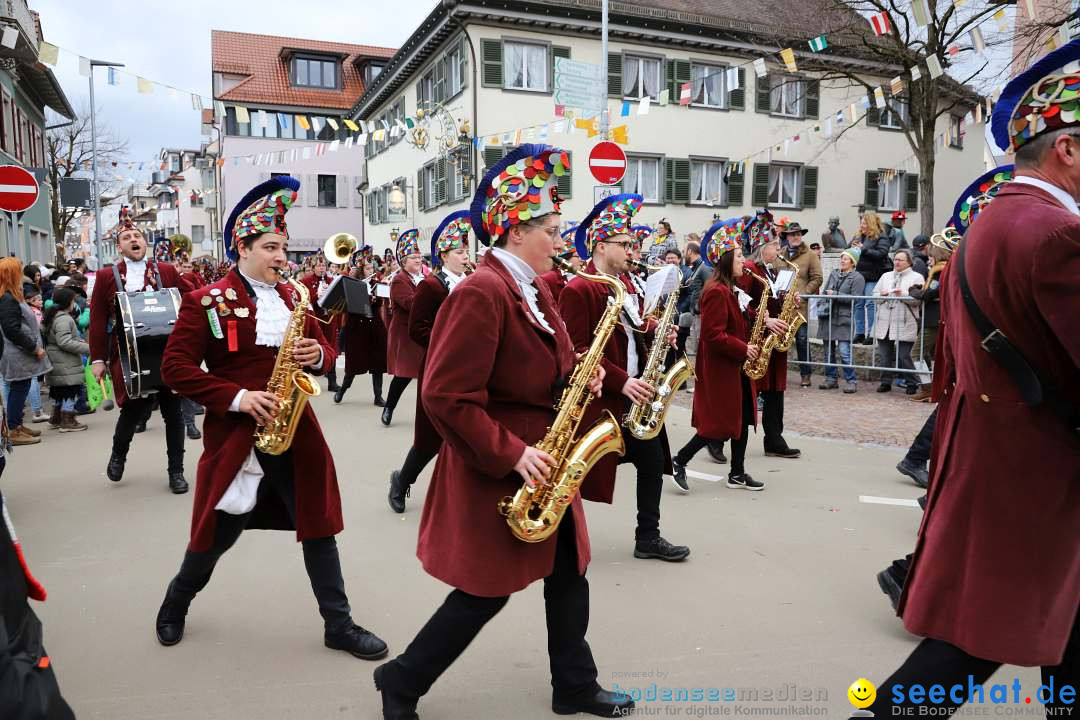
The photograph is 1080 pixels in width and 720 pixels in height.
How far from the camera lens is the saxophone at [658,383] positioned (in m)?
5.00

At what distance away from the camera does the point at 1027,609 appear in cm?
227

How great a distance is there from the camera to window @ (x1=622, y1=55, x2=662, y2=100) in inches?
976

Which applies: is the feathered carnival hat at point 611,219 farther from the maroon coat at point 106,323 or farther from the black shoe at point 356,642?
the maroon coat at point 106,323

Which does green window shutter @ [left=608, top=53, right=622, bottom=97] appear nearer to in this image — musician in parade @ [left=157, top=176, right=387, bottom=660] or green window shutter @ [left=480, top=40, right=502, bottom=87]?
green window shutter @ [left=480, top=40, right=502, bottom=87]

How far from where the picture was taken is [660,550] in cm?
496

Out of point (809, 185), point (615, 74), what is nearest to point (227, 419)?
point (615, 74)

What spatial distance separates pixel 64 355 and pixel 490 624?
8059mm

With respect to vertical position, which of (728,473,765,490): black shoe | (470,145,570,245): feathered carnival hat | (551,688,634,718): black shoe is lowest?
(551,688,634,718): black shoe

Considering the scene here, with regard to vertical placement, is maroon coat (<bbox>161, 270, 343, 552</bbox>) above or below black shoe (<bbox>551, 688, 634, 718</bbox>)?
above

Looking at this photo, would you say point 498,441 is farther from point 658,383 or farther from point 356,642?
point 658,383

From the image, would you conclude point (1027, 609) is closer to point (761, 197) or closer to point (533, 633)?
point (533, 633)

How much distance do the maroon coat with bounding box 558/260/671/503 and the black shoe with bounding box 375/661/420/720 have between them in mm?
1546

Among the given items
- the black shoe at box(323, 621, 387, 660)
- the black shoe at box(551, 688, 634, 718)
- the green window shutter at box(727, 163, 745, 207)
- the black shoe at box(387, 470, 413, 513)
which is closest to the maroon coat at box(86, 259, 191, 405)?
the black shoe at box(387, 470, 413, 513)

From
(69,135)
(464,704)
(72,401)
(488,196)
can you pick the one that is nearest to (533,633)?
(464,704)
